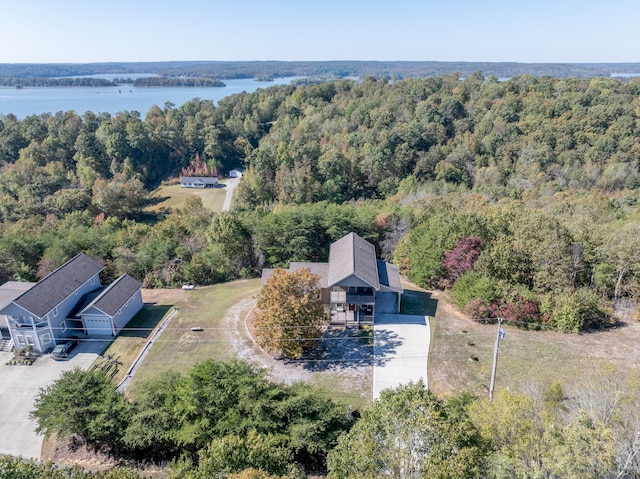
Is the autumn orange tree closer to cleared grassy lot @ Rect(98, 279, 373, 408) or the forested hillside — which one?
cleared grassy lot @ Rect(98, 279, 373, 408)

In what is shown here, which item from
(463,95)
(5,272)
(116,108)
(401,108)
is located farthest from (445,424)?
(116,108)

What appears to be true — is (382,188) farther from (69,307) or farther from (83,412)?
(83,412)

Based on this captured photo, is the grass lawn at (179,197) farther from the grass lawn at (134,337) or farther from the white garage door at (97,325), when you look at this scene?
the white garage door at (97,325)

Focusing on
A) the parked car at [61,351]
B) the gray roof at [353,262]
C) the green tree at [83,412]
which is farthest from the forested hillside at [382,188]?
the green tree at [83,412]

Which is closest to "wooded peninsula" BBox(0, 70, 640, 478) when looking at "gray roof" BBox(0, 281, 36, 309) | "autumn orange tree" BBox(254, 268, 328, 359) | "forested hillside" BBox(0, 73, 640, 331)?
"forested hillside" BBox(0, 73, 640, 331)

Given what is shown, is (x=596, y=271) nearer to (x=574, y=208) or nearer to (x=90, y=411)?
(x=574, y=208)

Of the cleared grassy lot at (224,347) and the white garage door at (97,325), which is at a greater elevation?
the white garage door at (97,325)

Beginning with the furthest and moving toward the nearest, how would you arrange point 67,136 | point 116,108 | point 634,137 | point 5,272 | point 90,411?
point 116,108 < point 67,136 < point 634,137 < point 5,272 < point 90,411
